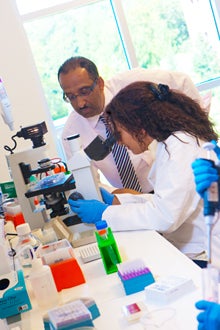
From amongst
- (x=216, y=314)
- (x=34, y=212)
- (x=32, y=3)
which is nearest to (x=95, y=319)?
(x=216, y=314)

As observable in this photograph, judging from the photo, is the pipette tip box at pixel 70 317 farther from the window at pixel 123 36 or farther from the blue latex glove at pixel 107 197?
the window at pixel 123 36

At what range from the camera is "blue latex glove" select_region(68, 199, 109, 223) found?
1874 mm

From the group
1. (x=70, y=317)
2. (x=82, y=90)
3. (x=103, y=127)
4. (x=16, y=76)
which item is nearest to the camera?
(x=70, y=317)

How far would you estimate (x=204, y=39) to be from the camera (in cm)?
457

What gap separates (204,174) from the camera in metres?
0.90

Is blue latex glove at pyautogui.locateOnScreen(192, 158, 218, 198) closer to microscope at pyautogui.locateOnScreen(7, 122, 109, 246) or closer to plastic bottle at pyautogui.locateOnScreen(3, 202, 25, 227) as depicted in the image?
microscope at pyautogui.locateOnScreen(7, 122, 109, 246)

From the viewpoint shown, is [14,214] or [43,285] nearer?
[43,285]

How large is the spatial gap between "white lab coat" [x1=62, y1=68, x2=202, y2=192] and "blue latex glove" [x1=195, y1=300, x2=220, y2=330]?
Result: 1605 millimetres

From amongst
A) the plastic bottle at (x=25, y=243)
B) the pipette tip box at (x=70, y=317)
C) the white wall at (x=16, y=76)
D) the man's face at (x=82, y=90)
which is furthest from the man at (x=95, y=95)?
the pipette tip box at (x=70, y=317)

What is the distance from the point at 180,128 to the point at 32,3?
2930 millimetres

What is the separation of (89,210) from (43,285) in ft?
1.87

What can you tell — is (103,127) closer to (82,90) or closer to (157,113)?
(82,90)

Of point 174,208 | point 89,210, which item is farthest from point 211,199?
point 89,210

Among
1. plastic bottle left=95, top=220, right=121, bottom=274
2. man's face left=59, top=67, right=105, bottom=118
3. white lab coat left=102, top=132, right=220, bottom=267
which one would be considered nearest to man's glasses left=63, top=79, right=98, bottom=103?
man's face left=59, top=67, right=105, bottom=118
